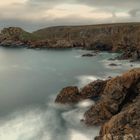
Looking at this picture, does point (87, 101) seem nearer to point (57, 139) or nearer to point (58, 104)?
point (58, 104)

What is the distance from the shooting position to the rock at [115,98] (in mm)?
45906

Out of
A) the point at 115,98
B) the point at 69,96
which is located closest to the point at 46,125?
the point at 69,96

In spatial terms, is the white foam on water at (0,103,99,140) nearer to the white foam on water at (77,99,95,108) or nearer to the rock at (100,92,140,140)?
the white foam on water at (77,99,95,108)

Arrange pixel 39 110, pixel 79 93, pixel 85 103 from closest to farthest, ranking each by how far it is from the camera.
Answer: pixel 85 103, pixel 39 110, pixel 79 93

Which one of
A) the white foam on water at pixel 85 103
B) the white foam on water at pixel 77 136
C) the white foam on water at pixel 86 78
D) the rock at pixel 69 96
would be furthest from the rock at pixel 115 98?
the white foam on water at pixel 86 78

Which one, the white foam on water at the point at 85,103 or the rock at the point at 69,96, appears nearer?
the white foam on water at the point at 85,103

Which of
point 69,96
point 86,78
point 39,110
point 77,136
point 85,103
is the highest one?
point 69,96

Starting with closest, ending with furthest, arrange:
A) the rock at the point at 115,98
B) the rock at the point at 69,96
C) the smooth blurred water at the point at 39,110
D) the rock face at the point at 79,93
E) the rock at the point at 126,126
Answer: the rock at the point at 126,126 < the smooth blurred water at the point at 39,110 < the rock at the point at 115,98 < the rock at the point at 69,96 < the rock face at the point at 79,93

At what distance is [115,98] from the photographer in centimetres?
4656

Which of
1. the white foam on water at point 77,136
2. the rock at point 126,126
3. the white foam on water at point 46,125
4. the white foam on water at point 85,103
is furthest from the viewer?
the white foam on water at point 85,103

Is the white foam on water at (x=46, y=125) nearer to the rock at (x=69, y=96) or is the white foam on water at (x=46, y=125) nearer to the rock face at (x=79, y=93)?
the rock at (x=69, y=96)

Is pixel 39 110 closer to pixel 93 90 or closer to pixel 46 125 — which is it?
pixel 46 125

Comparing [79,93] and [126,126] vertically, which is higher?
[126,126]

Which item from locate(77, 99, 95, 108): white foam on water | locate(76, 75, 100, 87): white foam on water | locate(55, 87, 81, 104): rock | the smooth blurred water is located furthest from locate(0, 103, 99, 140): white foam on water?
locate(76, 75, 100, 87): white foam on water
